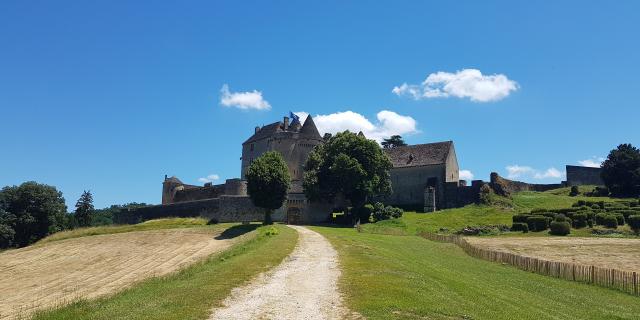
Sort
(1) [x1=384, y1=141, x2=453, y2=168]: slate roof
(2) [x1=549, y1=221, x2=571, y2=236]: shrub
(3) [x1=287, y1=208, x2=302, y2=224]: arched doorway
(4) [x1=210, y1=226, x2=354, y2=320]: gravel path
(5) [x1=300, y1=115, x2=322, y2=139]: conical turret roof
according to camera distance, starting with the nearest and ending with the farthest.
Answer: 1. (4) [x1=210, y1=226, x2=354, y2=320]: gravel path
2. (2) [x1=549, y1=221, x2=571, y2=236]: shrub
3. (3) [x1=287, y1=208, x2=302, y2=224]: arched doorway
4. (1) [x1=384, y1=141, x2=453, y2=168]: slate roof
5. (5) [x1=300, y1=115, x2=322, y2=139]: conical turret roof

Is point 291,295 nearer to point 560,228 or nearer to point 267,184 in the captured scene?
point 560,228

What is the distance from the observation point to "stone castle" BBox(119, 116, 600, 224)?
6862 centimetres

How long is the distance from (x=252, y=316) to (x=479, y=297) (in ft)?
28.3

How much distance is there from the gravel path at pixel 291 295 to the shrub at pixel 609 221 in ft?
124

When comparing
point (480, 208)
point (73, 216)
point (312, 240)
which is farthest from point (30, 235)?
point (480, 208)

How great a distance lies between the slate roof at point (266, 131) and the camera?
83.5 m

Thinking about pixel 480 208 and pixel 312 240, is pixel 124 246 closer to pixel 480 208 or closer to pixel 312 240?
pixel 312 240

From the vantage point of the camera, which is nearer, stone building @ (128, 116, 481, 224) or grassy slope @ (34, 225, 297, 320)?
grassy slope @ (34, 225, 297, 320)

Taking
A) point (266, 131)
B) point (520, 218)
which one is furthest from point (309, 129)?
point (520, 218)

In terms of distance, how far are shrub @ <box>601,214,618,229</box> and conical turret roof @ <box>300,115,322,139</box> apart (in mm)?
42481

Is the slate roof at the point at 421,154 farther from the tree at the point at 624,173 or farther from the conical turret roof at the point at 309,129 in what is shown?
the tree at the point at 624,173

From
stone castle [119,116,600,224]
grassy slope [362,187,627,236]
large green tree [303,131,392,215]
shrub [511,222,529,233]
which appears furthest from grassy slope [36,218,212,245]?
shrub [511,222,529,233]

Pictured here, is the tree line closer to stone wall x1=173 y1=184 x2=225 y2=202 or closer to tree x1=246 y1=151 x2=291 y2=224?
stone wall x1=173 y1=184 x2=225 y2=202

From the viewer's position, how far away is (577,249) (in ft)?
132
